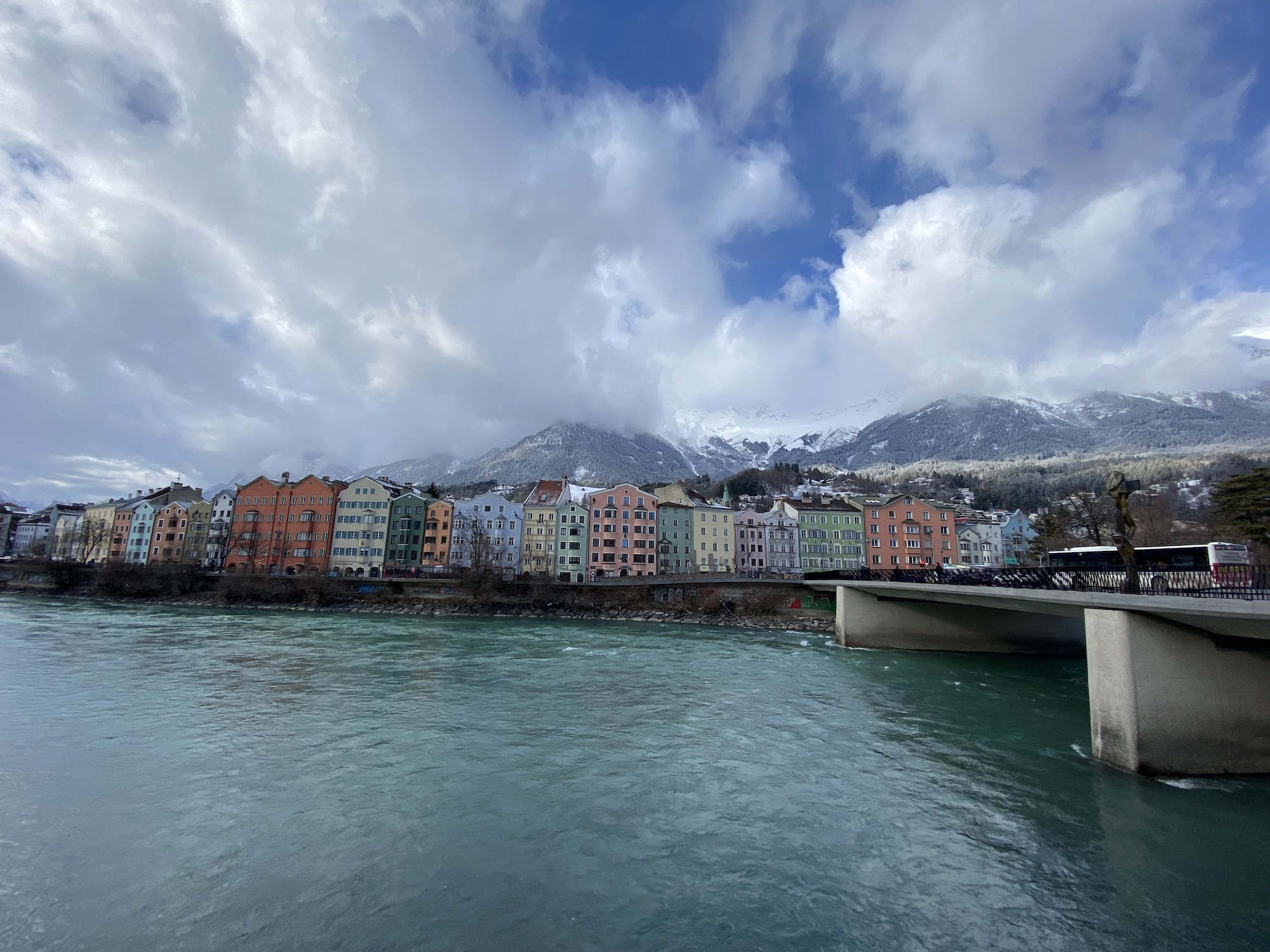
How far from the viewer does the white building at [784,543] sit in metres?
94.1

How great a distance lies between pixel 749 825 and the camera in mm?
12648

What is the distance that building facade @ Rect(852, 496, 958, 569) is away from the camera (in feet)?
289

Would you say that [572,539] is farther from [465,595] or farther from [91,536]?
[91,536]

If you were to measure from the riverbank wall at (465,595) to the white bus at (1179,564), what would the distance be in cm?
2455

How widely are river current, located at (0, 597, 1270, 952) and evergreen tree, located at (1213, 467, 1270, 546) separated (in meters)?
29.4

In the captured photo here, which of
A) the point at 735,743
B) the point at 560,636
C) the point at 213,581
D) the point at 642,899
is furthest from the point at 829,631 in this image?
the point at 213,581

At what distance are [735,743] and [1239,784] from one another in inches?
499

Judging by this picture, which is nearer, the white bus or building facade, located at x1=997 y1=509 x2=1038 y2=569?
the white bus

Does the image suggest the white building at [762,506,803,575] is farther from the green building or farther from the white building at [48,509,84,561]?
the white building at [48,509,84,561]

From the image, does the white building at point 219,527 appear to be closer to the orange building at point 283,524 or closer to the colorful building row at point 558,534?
the colorful building row at point 558,534

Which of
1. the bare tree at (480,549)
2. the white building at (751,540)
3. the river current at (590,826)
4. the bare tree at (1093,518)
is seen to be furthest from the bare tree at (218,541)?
the bare tree at (1093,518)

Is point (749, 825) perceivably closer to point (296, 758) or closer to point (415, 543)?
point (296, 758)

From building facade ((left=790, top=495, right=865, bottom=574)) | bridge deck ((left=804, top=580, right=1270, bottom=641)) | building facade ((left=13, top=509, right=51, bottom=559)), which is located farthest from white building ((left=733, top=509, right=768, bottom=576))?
building facade ((left=13, top=509, right=51, bottom=559))

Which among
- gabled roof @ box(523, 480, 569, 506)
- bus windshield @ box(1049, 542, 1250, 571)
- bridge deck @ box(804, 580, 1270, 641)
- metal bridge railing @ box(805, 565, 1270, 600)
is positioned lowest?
bridge deck @ box(804, 580, 1270, 641)
